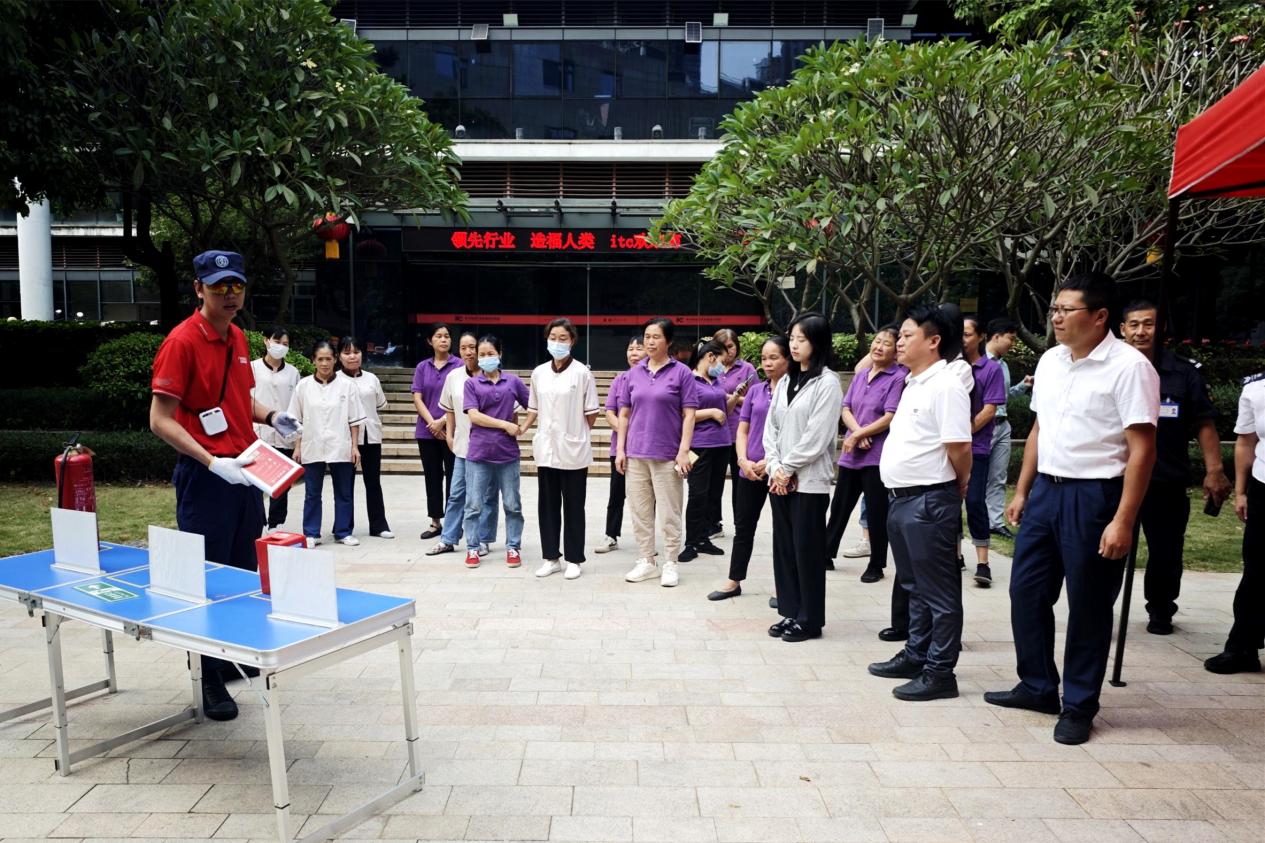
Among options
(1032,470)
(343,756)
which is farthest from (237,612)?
(1032,470)

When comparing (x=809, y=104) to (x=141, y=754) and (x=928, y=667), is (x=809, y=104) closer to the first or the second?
(x=928, y=667)

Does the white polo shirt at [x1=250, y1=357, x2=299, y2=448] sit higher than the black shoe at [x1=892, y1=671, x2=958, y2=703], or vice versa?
the white polo shirt at [x1=250, y1=357, x2=299, y2=448]

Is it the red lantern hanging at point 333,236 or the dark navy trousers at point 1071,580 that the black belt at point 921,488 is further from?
the red lantern hanging at point 333,236

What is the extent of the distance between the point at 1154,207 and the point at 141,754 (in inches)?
539

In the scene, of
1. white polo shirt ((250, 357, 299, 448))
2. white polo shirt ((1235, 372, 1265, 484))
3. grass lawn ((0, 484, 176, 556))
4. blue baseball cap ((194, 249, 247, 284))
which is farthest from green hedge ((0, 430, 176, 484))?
white polo shirt ((1235, 372, 1265, 484))

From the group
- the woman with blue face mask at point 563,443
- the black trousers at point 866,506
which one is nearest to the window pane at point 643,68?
the woman with blue face mask at point 563,443

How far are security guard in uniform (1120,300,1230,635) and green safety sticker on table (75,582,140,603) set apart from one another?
16.8ft

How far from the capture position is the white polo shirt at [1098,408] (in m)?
3.62

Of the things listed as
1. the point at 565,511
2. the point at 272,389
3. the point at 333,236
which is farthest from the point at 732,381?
the point at 333,236

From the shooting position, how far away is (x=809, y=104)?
996 cm

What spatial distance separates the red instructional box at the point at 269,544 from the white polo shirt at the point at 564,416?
327cm

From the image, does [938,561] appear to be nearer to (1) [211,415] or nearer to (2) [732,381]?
(1) [211,415]

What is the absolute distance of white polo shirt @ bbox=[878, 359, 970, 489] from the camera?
4172 millimetres

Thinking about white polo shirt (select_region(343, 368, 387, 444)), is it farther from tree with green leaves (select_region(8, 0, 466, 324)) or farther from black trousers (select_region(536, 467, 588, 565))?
tree with green leaves (select_region(8, 0, 466, 324))
